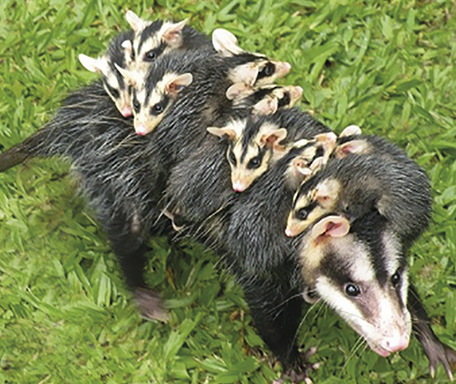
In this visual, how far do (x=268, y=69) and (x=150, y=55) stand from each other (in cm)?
54

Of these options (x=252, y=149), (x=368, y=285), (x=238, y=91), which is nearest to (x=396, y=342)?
(x=368, y=285)

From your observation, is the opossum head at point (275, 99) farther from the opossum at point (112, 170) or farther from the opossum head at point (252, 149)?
the opossum at point (112, 170)

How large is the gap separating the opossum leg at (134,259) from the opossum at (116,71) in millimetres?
547

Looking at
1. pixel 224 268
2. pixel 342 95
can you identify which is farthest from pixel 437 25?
pixel 224 268

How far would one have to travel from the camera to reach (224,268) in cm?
416

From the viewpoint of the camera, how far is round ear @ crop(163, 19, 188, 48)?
4.14 meters

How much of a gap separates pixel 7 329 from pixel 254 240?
4.63 feet

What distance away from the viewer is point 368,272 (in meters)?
3.34

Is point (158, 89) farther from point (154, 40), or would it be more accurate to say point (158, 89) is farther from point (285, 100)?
point (285, 100)

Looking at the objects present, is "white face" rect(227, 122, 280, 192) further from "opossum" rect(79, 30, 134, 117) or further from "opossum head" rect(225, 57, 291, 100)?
"opossum" rect(79, 30, 134, 117)

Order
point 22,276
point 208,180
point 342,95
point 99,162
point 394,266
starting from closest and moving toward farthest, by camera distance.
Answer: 1. point 394,266
2. point 208,180
3. point 99,162
4. point 22,276
5. point 342,95

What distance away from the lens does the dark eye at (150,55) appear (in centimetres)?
407

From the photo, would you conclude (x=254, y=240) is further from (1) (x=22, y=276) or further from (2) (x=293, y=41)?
(2) (x=293, y=41)

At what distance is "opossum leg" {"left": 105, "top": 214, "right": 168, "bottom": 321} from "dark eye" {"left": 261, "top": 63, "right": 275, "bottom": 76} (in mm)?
896
